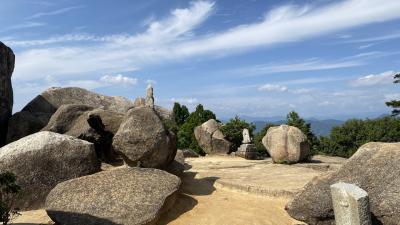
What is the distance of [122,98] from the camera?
30188mm

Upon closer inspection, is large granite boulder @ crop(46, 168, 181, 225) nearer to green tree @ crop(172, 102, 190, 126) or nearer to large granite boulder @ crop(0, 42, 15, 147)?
large granite boulder @ crop(0, 42, 15, 147)

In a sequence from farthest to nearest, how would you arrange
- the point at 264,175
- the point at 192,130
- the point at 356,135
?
the point at 356,135
the point at 192,130
the point at 264,175

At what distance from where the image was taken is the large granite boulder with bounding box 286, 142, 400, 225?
35.4 ft

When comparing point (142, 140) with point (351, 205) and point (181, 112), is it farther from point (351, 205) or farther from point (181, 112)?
point (181, 112)

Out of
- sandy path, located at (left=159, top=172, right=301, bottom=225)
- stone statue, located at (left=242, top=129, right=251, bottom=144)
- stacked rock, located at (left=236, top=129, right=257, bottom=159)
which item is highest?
stone statue, located at (left=242, top=129, right=251, bottom=144)

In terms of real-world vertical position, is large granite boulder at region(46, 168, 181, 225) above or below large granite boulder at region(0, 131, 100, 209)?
below

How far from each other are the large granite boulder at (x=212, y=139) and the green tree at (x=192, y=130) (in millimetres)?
1088

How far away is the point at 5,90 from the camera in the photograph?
20375mm

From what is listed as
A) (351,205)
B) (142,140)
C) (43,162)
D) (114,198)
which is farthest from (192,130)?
(351,205)

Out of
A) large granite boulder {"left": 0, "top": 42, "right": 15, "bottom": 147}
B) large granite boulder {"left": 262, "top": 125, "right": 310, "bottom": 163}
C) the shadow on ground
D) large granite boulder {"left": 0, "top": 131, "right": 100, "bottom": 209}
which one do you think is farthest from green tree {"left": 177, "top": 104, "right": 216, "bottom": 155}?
large granite boulder {"left": 0, "top": 131, "right": 100, "bottom": 209}

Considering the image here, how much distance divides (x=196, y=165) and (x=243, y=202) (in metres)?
7.46

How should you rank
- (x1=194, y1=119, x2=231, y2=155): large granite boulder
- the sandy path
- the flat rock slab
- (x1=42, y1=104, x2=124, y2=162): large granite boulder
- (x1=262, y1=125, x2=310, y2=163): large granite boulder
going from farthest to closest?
(x1=194, y1=119, x2=231, y2=155): large granite boulder → (x1=262, y1=125, x2=310, y2=163): large granite boulder → (x1=42, y1=104, x2=124, y2=162): large granite boulder → the flat rock slab → the sandy path

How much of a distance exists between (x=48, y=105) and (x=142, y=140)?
12296 mm

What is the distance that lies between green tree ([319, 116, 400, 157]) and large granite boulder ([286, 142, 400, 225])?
35992mm
